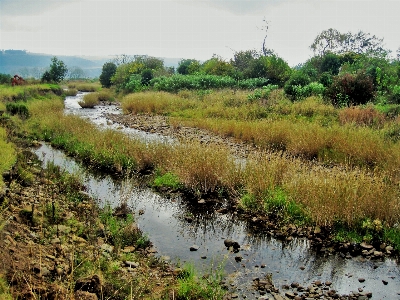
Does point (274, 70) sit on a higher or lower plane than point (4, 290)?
higher

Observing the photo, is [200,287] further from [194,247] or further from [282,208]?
[282,208]

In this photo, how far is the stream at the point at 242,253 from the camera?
586cm

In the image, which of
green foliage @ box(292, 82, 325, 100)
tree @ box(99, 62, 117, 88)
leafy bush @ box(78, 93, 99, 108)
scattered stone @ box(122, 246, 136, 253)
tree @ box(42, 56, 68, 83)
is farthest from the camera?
tree @ box(99, 62, 117, 88)

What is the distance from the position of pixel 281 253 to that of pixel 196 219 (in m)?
2.24

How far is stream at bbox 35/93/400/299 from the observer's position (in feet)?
19.2

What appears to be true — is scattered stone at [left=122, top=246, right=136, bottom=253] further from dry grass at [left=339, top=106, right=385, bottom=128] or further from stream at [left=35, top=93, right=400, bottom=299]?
dry grass at [left=339, top=106, right=385, bottom=128]

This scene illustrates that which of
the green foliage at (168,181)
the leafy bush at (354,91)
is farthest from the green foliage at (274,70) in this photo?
the green foliage at (168,181)

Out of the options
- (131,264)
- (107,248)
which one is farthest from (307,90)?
(131,264)

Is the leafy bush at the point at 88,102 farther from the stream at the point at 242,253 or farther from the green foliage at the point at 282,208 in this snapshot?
the green foliage at the point at 282,208

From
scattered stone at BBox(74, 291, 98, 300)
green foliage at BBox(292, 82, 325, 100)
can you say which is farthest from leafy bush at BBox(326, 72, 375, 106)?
scattered stone at BBox(74, 291, 98, 300)

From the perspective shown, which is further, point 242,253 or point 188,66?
point 188,66

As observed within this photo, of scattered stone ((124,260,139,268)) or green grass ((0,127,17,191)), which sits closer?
scattered stone ((124,260,139,268))

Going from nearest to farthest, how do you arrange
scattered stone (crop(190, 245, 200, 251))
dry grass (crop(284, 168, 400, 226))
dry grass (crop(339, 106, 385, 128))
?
scattered stone (crop(190, 245, 200, 251)) < dry grass (crop(284, 168, 400, 226)) < dry grass (crop(339, 106, 385, 128))

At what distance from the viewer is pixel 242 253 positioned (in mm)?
6762
